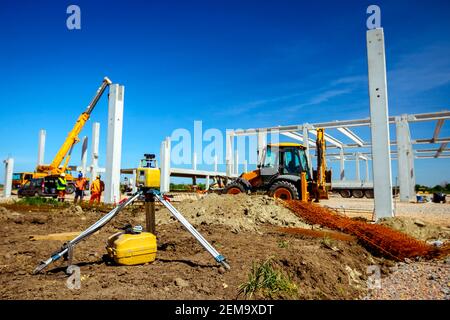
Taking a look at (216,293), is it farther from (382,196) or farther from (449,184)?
(449,184)

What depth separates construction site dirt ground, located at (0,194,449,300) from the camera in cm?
288

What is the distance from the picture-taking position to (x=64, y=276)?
3354 millimetres

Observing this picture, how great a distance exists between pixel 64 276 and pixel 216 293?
178cm

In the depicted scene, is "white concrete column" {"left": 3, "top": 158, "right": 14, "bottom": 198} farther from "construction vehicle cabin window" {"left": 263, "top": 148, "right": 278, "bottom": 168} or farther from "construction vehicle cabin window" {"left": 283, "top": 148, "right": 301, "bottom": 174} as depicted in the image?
"construction vehicle cabin window" {"left": 283, "top": 148, "right": 301, "bottom": 174}

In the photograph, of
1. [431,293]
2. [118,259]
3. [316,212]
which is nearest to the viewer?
[431,293]

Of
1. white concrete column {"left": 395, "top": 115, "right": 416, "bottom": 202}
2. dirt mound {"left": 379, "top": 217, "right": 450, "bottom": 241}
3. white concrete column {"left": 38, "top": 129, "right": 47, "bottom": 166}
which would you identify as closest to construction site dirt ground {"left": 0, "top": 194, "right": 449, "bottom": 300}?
dirt mound {"left": 379, "top": 217, "right": 450, "bottom": 241}

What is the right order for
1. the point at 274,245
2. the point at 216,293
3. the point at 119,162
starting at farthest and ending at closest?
the point at 119,162
the point at 274,245
the point at 216,293

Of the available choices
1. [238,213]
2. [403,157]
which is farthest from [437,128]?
[238,213]

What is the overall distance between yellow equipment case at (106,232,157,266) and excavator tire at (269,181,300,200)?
7905 millimetres

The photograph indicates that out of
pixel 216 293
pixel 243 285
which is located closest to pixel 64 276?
pixel 216 293

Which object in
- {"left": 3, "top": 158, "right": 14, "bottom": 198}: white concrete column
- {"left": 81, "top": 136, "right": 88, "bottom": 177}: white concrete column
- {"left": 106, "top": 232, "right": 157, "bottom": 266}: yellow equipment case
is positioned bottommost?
{"left": 106, "top": 232, "right": 157, "bottom": 266}: yellow equipment case

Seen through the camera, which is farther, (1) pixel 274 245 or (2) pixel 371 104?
(2) pixel 371 104

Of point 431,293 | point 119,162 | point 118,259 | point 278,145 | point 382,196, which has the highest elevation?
point 278,145

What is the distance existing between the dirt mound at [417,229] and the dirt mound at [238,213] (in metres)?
2.03
